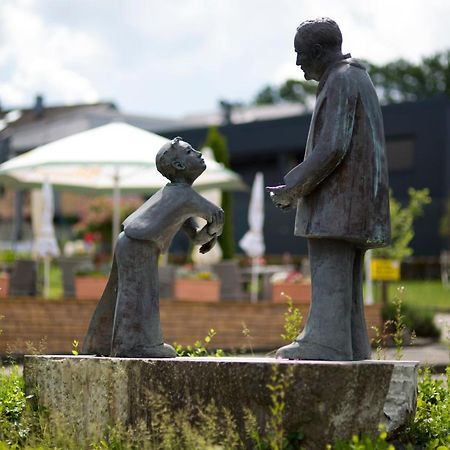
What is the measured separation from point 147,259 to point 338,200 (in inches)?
42.3

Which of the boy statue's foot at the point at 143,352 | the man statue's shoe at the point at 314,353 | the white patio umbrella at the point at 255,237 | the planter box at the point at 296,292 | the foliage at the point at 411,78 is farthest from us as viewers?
the foliage at the point at 411,78

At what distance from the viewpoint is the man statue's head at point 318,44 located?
5875 mm

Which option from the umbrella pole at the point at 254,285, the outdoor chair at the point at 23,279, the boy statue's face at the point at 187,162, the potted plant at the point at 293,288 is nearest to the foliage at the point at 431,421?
the boy statue's face at the point at 187,162

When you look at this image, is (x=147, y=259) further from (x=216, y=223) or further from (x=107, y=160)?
(x=107, y=160)

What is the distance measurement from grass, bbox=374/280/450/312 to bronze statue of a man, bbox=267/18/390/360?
51.7 ft

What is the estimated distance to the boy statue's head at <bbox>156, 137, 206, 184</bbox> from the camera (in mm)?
6066

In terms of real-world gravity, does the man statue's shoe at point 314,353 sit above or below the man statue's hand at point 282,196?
below

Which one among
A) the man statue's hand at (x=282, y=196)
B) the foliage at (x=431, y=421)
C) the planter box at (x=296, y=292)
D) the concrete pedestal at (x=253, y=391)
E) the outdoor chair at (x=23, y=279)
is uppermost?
the man statue's hand at (x=282, y=196)

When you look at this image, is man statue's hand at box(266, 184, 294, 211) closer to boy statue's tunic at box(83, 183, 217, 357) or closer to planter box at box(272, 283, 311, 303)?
boy statue's tunic at box(83, 183, 217, 357)

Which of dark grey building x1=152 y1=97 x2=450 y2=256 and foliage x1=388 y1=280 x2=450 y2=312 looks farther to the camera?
dark grey building x1=152 y1=97 x2=450 y2=256

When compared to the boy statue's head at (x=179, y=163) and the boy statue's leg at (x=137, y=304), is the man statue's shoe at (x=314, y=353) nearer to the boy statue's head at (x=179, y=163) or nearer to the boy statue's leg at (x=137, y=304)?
the boy statue's leg at (x=137, y=304)

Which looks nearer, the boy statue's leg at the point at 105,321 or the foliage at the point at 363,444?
the foliage at the point at 363,444

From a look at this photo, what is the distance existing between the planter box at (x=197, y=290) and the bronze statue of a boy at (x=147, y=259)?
38.1ft

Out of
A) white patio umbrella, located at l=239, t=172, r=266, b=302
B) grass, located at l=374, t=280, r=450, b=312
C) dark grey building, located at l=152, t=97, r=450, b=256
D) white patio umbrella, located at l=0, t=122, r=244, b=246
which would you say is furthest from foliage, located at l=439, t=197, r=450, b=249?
white patio umbrella, located at l=0, t=122, r=244, b=246
